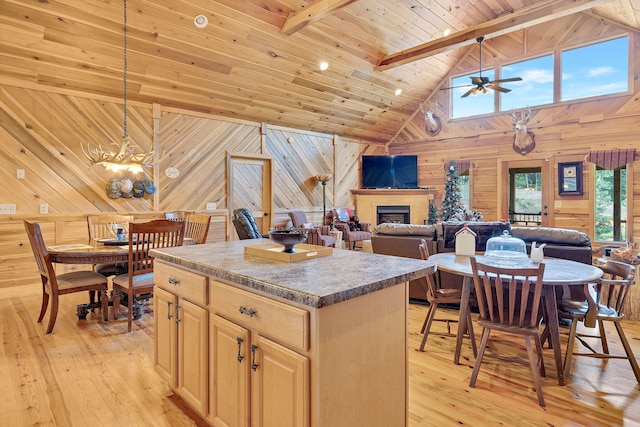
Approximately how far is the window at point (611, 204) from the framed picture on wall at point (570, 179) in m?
0.28

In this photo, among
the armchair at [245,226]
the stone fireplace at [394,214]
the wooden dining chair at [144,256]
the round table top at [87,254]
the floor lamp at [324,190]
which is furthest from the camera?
the stone fireplace at [394,214]

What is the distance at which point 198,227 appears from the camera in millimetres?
4191

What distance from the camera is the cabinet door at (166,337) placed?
205cm

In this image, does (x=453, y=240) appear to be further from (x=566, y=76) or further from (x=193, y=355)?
(x=566, y=76)

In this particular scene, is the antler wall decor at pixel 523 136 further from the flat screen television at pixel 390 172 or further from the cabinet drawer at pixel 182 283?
the cabinet drawer at pixel 182 283

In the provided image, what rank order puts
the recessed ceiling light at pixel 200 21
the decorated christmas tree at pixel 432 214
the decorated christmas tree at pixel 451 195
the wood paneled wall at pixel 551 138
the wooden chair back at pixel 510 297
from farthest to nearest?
1. the decorated christmas tree at pixel 432 214
2. the decorated christmas tree at pixel 451 195
3. the wood paneled wall at pixel 551 138
4. the recessed ceiling light at pixel 200 21
5. the wooden chair back at pixel 510 297

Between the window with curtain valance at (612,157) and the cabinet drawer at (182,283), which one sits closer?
the cabinet drawer at (182,283)

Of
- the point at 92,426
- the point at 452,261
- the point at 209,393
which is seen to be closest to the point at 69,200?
the point at 92,426

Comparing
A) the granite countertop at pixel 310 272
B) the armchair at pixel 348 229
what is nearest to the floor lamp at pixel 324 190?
the armchair at pixel 348 229

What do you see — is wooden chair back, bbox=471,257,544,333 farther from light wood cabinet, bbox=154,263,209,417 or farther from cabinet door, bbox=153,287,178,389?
cabinet door, bbox=153,287,178,389

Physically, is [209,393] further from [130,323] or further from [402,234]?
→ [402,234]

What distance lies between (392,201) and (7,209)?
22.8 ft

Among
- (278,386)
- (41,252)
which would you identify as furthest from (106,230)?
(278,386)

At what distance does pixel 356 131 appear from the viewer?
8742mm
